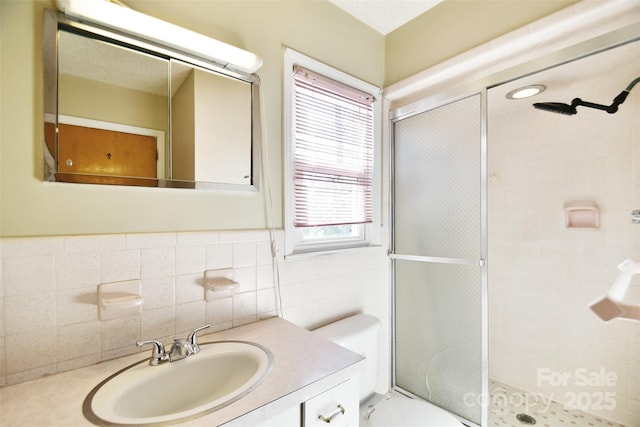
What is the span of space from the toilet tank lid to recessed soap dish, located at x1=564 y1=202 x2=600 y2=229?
152cm

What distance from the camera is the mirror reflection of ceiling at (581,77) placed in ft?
4.11

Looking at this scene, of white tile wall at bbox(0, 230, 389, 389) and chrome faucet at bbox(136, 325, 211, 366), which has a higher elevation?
white tile wall at bbox(0, 230, 389, 389)

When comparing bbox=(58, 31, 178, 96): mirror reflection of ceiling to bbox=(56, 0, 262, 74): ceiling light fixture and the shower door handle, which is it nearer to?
bbox=(56, 0, 262, 74): ceiling light fixture

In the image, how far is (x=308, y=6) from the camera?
1534 millimetres

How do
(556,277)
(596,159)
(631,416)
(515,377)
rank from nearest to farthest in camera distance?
(631,416) → (596,159) → (556,277) → (515,377)

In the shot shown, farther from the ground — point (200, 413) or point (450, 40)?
point (450, 40)

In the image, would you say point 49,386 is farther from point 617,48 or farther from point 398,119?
point 617,48

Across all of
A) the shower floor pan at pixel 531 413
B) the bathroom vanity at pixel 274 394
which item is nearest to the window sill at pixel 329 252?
the bathroom vanity at pixel 274 394

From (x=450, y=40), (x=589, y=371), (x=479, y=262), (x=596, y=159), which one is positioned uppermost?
(x=450, y=40)

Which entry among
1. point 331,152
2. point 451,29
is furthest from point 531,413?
point 451,29

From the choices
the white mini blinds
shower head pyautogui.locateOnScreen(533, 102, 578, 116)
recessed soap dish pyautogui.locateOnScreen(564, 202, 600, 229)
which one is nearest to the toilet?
the white mini blinds

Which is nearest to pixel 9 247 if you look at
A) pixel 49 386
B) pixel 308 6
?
pixel 49 386

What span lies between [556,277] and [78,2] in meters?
2.86

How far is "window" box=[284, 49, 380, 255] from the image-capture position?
147 centimetres
